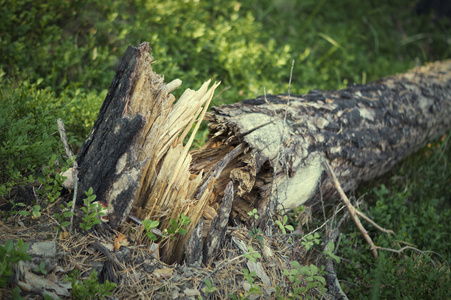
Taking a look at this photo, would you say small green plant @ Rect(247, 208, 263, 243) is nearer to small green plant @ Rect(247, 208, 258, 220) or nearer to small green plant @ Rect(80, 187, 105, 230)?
small green plant @ Rect(247, 208, 258, 220)

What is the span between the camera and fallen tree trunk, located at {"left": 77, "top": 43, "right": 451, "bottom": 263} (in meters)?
1.99

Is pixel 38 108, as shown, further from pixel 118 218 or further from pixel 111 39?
pixel 111 39

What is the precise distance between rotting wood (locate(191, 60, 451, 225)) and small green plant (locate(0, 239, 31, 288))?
1.19m

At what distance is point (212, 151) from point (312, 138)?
0.84 meters

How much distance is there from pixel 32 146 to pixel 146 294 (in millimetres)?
1162

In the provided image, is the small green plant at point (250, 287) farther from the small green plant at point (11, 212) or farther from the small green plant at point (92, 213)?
the small green plant at point (11, 212)

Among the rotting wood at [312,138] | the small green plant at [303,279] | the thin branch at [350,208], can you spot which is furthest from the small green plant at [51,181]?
the thin branch at [350,208]

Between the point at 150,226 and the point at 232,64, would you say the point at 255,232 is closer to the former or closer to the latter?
the point at 150,226

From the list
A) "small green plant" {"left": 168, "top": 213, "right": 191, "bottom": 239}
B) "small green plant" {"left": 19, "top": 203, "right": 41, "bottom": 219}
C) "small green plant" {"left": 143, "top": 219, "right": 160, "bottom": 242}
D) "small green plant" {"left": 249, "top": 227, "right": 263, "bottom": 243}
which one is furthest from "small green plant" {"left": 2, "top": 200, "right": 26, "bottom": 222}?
"small green plant" {"left": 249, "top": 227, "right": 263, "bottom": 243}

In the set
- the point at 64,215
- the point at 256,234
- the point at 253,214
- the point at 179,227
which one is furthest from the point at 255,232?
the point at 64,215

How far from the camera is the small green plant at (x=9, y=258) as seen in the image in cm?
147

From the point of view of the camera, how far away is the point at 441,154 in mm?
4094

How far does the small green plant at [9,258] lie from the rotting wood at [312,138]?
119cm

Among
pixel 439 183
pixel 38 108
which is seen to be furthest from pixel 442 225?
pixel 38 108
